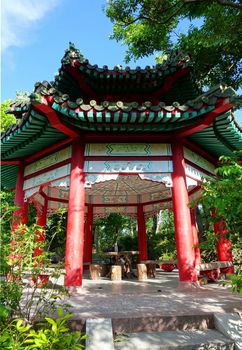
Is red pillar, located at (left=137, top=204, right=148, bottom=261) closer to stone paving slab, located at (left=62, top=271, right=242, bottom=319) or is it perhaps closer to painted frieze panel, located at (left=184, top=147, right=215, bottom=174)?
painted frieze panel, located at (left=184, top=147, right=215, bottom=174)

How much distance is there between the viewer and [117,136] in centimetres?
701

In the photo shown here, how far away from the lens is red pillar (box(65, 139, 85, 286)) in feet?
19.3

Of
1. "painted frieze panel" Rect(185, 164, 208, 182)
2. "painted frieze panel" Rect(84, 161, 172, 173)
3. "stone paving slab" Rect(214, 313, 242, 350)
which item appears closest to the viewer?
"stone paving slab" Rect(214, 313, 242, 350)

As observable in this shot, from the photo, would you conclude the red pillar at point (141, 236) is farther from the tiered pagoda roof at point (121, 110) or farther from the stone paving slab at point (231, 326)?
the stone paving slab at point (231, 326)

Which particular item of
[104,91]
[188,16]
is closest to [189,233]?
[104,91]

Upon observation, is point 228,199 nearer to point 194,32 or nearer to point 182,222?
point 182,222

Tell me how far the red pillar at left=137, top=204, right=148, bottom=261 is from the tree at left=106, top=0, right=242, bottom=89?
20.0 ft

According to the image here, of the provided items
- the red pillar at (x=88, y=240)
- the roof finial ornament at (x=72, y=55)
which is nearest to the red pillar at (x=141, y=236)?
the red pillar at (x=88, y=240)

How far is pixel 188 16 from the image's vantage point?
9.62 metres

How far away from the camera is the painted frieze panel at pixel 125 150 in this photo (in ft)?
22.7

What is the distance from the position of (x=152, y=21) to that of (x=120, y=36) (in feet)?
12.7

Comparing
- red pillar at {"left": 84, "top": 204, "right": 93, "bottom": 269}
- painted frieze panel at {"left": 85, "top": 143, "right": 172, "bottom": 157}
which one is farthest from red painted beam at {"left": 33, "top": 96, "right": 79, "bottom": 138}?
red pillar at {"left": 84, "top": 204, "right": 93, "bottom": 269}

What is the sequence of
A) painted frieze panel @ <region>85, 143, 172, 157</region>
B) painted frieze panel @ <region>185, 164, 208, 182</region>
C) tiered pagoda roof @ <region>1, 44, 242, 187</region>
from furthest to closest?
1. painted frieze panel @ <region>185, 164, 208, 182</region>
2. painted frieze panel @ <region>85, 143, 172, 157</region>
3. tiered pagoda roof @ <region>1, 44, 242, 187</region>

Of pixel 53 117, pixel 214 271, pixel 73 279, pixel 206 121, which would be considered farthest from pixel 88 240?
pixel 206 121
